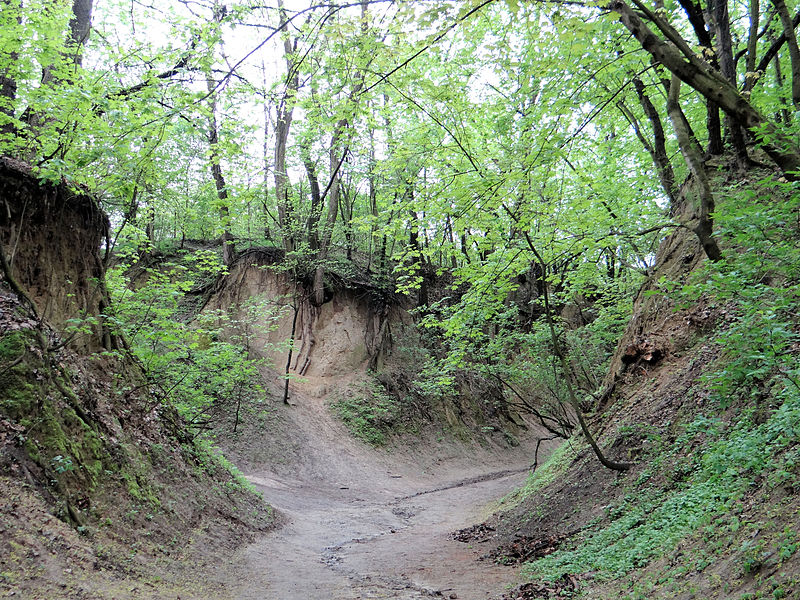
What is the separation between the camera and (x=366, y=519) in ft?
39.5

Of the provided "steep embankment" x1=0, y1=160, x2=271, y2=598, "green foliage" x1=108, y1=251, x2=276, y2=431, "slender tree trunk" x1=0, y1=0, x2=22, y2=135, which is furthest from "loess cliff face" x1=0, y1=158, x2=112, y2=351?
"slender tree trunk" x1=0, y1=0, x2=22, y2=135

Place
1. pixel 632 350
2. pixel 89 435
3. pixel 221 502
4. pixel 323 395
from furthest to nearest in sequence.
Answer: pixel 323 395
pixel 632 350
pixel 221 502
pixel 89 435

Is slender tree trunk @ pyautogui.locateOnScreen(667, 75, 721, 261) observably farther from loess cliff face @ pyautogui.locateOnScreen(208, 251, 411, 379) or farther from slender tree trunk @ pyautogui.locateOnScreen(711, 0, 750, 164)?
loess cliff face @ pyautogui.locateOnScreen(208, 251, 411, 379)

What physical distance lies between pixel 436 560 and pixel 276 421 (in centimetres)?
1215

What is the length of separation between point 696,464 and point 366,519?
826 cm

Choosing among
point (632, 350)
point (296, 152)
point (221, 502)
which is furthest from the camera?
point (296, 152)

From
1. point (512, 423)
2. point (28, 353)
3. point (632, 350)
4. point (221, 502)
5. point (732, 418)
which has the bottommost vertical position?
point (512, 423)

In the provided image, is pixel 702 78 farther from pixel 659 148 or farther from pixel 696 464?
pixel 659 148

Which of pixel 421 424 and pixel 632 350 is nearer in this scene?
pixel 632 350

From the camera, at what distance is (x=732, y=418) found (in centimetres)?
595

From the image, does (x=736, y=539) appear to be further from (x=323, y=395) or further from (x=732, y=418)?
(x=323, y=395)

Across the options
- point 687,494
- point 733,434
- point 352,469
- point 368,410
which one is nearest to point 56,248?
point 687,494

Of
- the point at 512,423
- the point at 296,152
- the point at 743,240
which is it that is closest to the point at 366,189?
the point at 296,152

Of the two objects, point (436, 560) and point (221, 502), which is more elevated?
point (221, 502)
